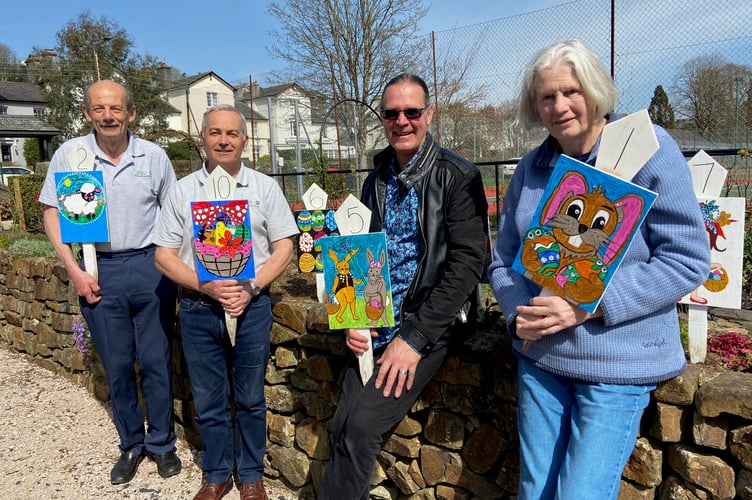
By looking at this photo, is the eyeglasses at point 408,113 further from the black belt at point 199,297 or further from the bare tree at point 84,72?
the bare tree at point 84,72

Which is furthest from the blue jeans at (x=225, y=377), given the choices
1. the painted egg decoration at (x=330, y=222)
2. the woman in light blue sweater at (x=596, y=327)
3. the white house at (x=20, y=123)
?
the white house at (x=20, y=123)

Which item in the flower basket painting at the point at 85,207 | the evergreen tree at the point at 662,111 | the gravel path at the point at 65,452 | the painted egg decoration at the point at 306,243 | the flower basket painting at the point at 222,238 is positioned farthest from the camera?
the evergreen tree at the point at 662,111

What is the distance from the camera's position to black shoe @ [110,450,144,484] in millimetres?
3273

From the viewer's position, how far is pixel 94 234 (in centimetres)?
300

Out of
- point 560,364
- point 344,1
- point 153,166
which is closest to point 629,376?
point 560,364

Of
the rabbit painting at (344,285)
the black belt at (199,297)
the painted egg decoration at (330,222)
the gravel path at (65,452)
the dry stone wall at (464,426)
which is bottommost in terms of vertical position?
the gravel path at (65,452)

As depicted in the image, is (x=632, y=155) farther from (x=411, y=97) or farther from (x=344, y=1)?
(x=344, y=1)

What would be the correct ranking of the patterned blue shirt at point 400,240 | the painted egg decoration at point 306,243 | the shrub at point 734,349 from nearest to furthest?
the shrub at point 734,349, the patterned blue shirt at point 400,240, the painted egg decoration at point 306,243

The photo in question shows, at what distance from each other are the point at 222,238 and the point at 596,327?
5.33ft

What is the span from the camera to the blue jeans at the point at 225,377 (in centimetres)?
270

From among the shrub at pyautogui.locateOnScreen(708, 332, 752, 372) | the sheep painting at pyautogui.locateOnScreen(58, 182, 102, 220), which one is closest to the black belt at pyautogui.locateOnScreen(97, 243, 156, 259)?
the sheep painting at pyautogui.locateOnScreen(58, 182, 102, 220)

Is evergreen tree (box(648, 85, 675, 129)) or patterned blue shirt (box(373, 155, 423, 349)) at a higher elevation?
evergreen tree (box(648, 85, 675, 129))

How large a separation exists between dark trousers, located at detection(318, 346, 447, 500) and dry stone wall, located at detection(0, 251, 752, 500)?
0.27 m

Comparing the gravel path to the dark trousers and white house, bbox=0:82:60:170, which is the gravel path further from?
white house, bbox=0:82:60:170
